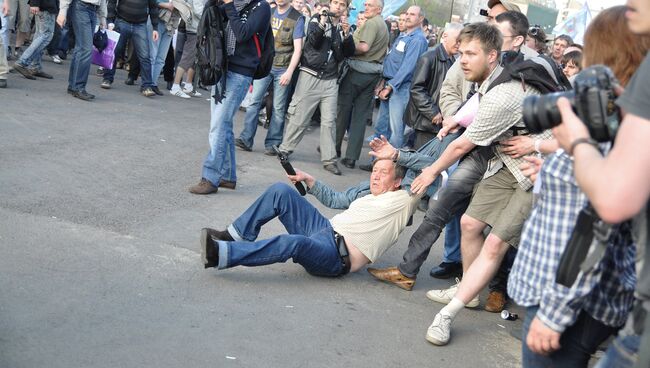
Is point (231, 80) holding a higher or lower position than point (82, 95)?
higher

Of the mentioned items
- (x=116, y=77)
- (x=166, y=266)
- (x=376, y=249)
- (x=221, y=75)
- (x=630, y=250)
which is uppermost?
(x=630, y=250)

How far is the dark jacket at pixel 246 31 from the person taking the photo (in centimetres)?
737

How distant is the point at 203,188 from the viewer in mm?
7289

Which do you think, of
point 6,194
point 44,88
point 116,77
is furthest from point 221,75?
point 116,77

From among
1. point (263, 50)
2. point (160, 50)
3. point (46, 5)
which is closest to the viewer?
point (263, 50)

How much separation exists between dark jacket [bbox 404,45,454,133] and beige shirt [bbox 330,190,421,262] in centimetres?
272

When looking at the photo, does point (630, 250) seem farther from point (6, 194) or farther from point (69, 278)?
point (6, 194)

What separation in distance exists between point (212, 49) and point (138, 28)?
547 cm

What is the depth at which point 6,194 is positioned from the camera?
610cm

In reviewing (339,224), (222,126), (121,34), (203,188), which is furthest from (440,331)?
(121,34)

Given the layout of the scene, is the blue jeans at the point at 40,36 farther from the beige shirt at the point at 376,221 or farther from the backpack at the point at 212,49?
the beige shirt at the point at 376,221

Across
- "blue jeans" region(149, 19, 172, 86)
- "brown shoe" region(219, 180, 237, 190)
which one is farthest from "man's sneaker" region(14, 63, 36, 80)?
"brown shoe" region(219, 180, 237, 190)

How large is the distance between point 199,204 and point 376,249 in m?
2.08

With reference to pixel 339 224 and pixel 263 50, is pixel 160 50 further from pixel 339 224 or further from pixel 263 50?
pixel 339 224
